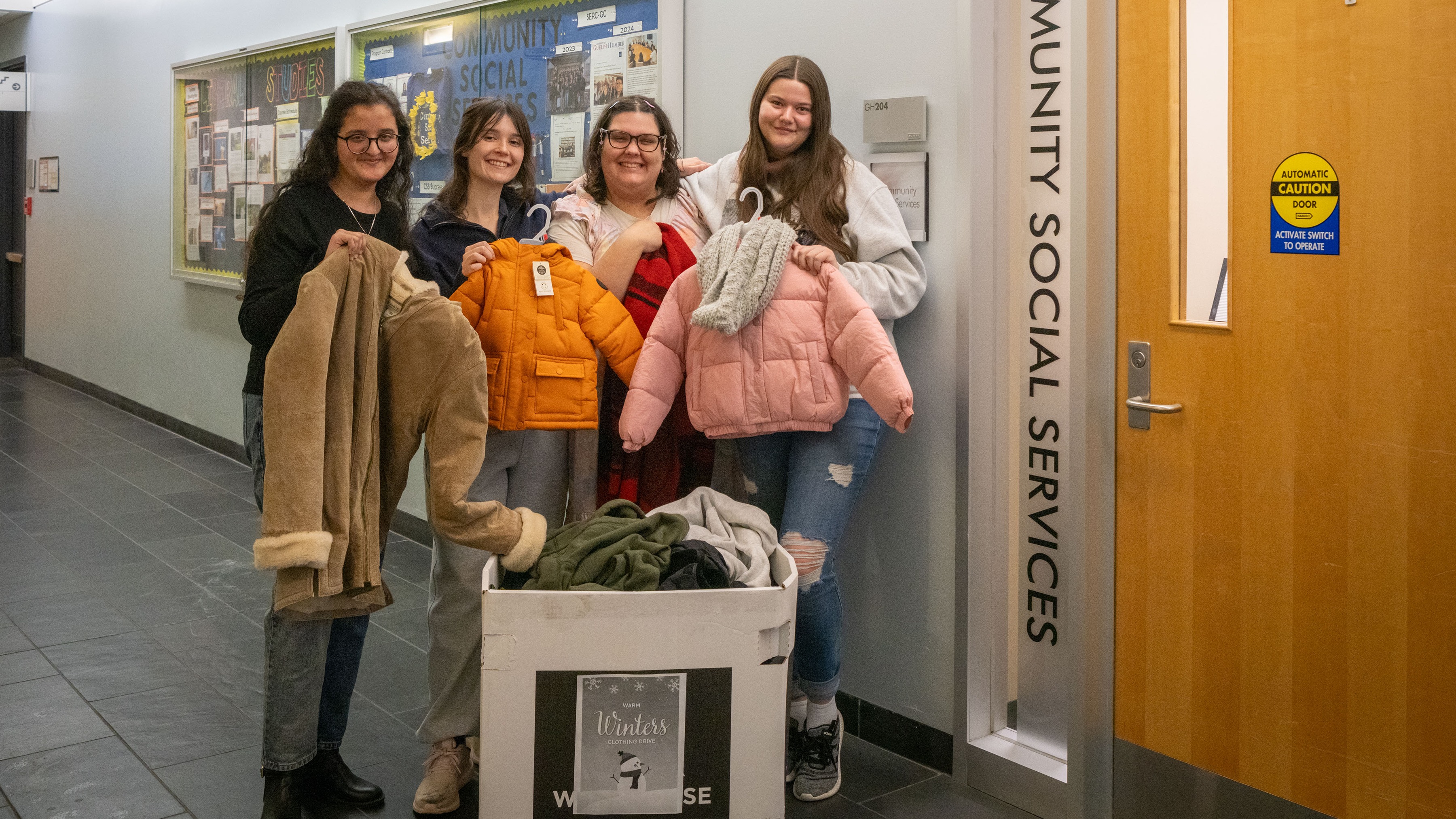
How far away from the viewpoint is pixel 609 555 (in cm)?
221

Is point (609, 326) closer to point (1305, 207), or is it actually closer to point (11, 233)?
point (1305, 207)

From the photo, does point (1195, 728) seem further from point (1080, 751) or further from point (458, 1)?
point (458, 1)

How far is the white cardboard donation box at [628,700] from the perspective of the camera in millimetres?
2105

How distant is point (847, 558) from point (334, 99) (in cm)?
161

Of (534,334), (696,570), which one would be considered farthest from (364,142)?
(696,570)

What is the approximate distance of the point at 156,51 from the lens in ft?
23.4

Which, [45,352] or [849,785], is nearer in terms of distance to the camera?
[849,785]

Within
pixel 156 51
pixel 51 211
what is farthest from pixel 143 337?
pixel 51 211

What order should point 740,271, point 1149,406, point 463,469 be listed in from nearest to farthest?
point 463,469 → point 1149,406 → point 740,271

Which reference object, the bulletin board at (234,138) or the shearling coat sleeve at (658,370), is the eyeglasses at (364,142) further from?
the bulletin board at (234,138)

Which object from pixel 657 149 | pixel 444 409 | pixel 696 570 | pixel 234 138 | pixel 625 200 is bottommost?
pixel 696 570

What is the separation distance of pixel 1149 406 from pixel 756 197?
979mm

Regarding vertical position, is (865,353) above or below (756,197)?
below

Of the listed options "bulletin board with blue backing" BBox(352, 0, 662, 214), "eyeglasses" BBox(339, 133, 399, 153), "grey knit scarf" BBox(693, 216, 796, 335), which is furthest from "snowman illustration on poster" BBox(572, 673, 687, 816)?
"bulletin board with blue backing" BBox(352, 0, 662, 214)
